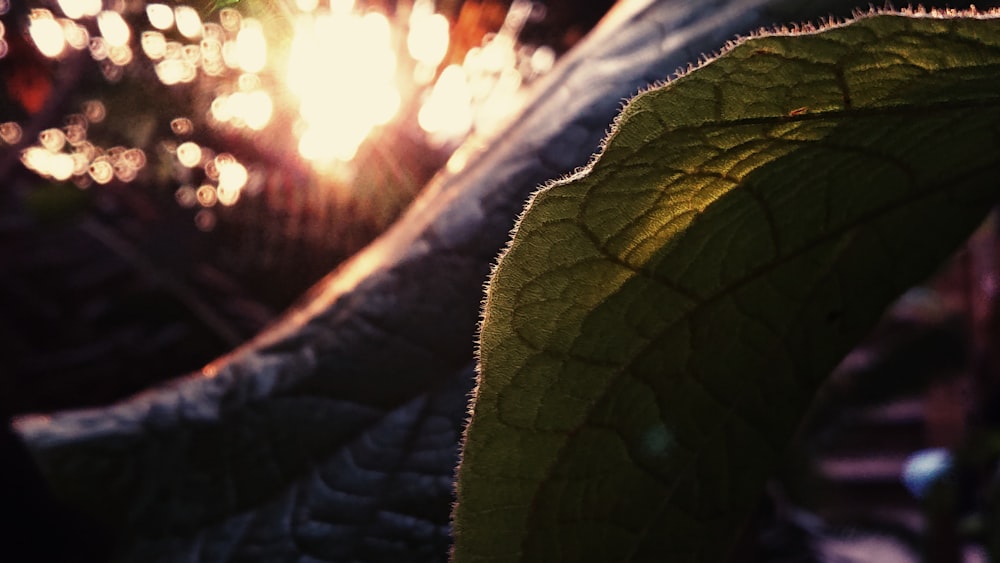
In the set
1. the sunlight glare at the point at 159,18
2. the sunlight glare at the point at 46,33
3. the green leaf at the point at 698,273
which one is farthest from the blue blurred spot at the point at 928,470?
the sunlight glare at the point at 46,33

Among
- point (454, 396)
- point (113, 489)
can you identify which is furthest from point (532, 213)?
point (113, 489)

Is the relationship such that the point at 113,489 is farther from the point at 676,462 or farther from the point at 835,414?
the point at 835,414

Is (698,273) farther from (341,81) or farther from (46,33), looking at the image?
(46,33)

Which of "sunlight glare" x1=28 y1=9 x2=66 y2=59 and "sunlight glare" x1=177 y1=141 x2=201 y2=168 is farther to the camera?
"sunlight glare" x1=177 y1=141 x2=201 y2=168

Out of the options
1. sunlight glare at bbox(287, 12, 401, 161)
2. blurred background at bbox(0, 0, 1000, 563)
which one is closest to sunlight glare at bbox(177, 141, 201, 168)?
blurred background at bbox(0, 0, 1000, 563)

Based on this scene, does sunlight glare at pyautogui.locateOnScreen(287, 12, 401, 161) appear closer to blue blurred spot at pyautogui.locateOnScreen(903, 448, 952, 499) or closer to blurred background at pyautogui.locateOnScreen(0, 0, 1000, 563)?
blurred background at pyautogui.locateOnScreen(0, 0, 1000, 563)

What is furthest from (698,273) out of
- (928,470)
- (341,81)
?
(928,470)
